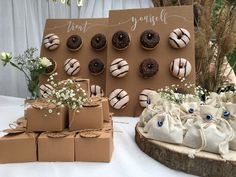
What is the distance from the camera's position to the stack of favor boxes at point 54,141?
884 mm

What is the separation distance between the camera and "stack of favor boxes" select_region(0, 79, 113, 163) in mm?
884

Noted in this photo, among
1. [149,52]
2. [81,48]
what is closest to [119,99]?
[149,52]

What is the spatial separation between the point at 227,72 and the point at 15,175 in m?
1.23

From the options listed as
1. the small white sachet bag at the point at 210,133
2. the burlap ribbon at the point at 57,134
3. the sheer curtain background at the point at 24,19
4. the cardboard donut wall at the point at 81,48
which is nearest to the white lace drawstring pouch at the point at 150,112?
the small white sachet bag at the point at 210,133

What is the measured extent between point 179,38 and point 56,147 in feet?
2.61

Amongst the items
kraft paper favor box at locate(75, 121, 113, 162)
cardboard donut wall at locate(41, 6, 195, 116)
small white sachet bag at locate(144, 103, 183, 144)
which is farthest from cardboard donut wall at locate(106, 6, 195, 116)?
kraft paper favor box at locate(75, 121, 113, 162)

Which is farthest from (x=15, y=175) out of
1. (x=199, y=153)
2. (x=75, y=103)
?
(x=199, y=153)

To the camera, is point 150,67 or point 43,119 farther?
point 150,67

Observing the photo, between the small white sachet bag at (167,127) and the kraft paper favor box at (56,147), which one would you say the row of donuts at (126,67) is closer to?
the small white sachet bag at (167,127)

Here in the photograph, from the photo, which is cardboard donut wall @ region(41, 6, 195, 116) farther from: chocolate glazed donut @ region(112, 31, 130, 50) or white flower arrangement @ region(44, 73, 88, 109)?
white flower arrangement @ region(44, 73, 88, 109)

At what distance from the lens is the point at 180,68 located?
137 cm

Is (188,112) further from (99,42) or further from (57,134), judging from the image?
(99,42)

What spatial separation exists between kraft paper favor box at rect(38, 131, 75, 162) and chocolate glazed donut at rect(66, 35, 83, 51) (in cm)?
75

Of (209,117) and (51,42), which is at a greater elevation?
(51,42)
